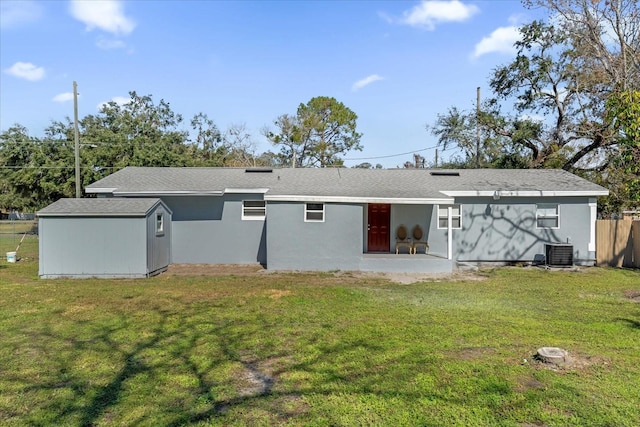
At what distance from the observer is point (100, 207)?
1194cm

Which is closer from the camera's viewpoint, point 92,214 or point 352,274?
point 92,214

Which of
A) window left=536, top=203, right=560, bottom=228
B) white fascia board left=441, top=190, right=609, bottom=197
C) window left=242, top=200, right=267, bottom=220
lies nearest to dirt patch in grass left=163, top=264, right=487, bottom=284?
window left=242, top=200, right=267, bottom=220

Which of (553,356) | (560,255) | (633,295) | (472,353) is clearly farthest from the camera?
(560,255)

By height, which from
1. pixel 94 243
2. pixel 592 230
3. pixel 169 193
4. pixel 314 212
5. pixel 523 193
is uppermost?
pixel 523 193

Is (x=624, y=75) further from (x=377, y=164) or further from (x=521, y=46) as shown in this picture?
(x=377, y=164)

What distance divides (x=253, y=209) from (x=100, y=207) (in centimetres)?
489

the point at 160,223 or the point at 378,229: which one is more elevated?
the point at 160,223

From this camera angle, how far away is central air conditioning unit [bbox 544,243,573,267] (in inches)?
545

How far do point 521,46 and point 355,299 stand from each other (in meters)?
20.9

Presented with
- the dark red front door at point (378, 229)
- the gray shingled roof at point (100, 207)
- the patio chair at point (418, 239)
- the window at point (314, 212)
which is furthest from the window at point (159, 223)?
the patio chair at point (418, 239)

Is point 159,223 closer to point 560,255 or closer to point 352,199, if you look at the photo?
point 352,199

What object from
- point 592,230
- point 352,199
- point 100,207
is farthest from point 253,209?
point 592,230

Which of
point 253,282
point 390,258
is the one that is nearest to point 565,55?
point 390,258

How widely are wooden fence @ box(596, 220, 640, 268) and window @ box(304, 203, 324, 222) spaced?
10.4m
